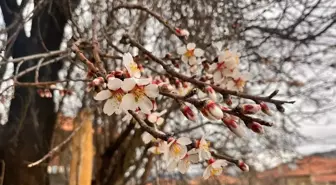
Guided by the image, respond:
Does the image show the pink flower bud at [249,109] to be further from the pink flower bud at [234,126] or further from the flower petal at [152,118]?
the flower petal at [152,118]

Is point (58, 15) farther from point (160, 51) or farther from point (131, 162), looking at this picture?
point (131, 162)

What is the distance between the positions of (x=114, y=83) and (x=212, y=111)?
220mm

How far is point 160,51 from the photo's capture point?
320 cm

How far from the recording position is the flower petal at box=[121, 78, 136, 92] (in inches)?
40.6

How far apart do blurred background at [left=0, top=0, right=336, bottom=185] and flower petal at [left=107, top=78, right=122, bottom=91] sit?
80cm

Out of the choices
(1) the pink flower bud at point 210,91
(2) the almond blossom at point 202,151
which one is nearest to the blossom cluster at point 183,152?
(2) the almond blossom at point 202,151

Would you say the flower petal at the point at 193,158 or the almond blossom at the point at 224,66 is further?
the almond blossom at the point at 224,66

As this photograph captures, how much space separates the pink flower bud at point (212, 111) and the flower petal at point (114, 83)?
198mm

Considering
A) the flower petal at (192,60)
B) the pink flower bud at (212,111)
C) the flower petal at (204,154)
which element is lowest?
the flower petal at (204,154)

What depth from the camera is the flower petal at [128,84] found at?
1030mm

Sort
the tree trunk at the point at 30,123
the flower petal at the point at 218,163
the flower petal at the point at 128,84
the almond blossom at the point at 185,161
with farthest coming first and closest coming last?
1. the tree trunk at the point at 30,123
2. the flower petal at the point at 218,163
3. the almond blossom at the point at 185,161
4. the flower petal at the point at 128,84

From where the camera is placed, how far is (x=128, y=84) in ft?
3.38

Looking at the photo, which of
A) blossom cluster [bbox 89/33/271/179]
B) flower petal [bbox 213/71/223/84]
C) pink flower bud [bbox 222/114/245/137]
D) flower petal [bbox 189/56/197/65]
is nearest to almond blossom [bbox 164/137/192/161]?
blossom cluster [bbox 89/33/271/179]

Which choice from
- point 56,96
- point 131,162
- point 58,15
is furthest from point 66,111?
point 58,15
